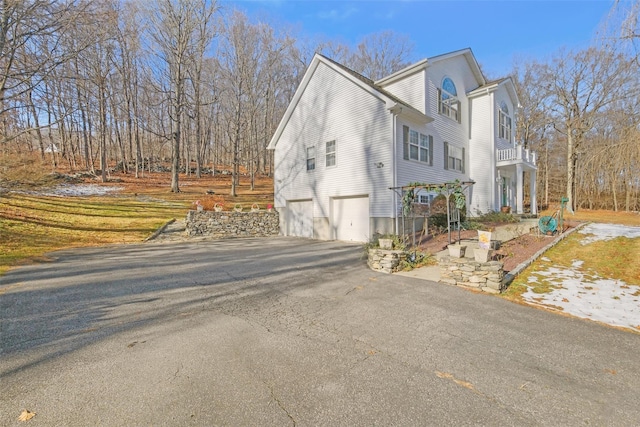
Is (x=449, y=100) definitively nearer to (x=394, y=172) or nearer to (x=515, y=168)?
(x=394, y=172)

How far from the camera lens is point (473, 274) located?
6223mm

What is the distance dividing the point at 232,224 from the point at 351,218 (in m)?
6.92

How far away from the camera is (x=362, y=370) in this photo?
3090 mm

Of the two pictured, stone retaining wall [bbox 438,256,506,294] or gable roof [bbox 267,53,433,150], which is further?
gable roof [bbox 267,53,433,150]

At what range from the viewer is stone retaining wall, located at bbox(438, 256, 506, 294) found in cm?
594

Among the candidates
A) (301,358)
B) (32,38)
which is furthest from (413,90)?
(32,38)

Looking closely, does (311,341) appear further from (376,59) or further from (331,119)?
(376,59)

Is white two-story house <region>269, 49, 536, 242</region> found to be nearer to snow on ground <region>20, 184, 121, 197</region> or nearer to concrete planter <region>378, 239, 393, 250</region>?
concrete planter <region>378, 239, 393, 250</region>

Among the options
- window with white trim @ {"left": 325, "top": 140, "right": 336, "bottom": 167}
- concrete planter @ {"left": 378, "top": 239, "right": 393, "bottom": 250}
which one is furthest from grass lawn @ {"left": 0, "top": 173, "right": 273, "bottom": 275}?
concrete planter @ {"left": 378, "top": 239, "right": 393, "bottom": 250}

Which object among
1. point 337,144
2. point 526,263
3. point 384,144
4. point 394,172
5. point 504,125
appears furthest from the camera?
point 504,125

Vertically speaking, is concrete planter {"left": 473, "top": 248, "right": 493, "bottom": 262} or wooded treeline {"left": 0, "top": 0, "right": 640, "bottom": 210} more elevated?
wooded treeline {"left": 0, "top": 0, "right": 640, "bottom": 210}

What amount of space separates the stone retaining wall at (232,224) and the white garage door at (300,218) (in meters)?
1.07

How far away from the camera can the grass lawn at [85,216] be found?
11266 millimetres

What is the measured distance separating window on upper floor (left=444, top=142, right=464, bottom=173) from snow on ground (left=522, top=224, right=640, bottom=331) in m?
8.15
